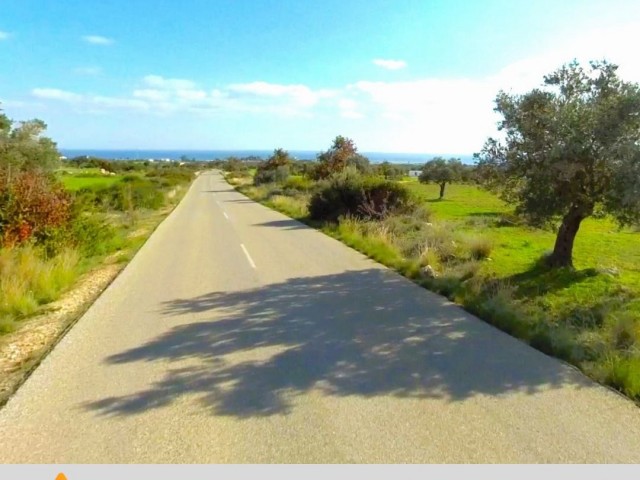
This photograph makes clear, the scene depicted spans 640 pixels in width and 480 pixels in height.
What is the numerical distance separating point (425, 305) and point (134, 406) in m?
4.83

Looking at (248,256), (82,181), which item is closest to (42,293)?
(248,256)

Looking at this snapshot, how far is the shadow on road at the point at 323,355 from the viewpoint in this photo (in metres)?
4.20

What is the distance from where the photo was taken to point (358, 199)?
20.5 metres

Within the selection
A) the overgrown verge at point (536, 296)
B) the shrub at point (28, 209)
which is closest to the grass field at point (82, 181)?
the shrub at point (28, 209)

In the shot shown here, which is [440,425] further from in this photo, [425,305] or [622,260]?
[622,260]

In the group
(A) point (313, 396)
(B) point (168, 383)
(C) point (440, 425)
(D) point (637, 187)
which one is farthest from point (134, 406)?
(D) point (637, 187)

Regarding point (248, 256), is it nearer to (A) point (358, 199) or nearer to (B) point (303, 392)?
(B) point (303, 392)

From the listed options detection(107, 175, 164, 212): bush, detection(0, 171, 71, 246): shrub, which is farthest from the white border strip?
detection(107, 175, 164, 212): bush

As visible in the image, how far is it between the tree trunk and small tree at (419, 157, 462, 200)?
43.7m

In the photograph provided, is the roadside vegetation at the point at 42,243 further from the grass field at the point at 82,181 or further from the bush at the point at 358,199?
the bush at the point at 358,199

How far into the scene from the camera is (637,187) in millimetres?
6852

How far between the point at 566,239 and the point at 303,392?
8225mm

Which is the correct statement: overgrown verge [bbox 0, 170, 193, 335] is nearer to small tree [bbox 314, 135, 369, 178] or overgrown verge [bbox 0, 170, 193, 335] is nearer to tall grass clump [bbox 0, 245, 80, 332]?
tall grass clump [bbox 0, 245, 80, 332]

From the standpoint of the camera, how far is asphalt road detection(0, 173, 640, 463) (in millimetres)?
3297
